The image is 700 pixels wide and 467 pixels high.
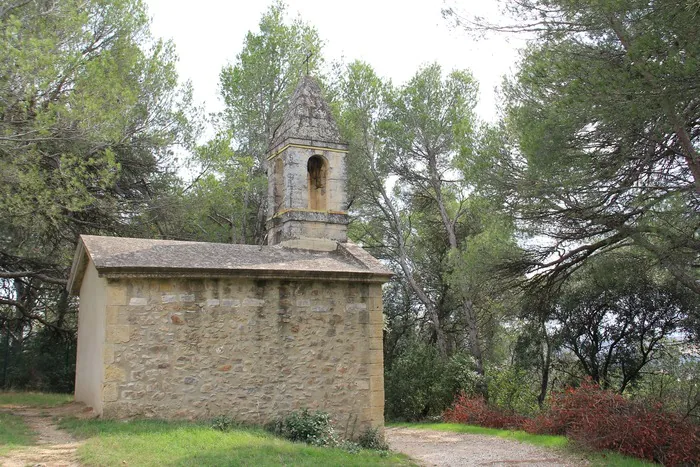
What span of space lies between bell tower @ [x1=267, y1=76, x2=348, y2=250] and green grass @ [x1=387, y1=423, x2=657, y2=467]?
527 cm

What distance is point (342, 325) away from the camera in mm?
10453

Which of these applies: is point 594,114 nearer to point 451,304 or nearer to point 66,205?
point 66,205

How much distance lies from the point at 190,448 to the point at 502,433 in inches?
305

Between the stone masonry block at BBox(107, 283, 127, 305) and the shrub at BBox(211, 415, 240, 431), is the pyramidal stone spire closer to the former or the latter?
the stone masonry block at BBox(107, 283, 127, 305)

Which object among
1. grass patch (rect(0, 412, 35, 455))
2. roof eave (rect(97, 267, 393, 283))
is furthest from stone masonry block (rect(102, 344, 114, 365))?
grass patch (rect(0, 412, 35, 455))

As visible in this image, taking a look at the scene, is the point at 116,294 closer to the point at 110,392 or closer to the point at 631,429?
the point at 110,392

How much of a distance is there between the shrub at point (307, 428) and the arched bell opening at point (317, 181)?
395 centimetres

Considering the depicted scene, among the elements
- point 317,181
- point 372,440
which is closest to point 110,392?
point 372,440

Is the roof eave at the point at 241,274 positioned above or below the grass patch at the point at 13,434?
above

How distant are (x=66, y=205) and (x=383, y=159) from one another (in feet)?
34.4

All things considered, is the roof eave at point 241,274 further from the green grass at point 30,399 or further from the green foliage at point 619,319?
the green foliage at point 619,319

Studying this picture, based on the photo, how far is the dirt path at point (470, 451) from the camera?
9609mm

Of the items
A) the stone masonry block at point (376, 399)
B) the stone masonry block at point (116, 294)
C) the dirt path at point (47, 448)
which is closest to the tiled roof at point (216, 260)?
the stone masonry block at point (116, 294)

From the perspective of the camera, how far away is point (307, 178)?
1160cm
